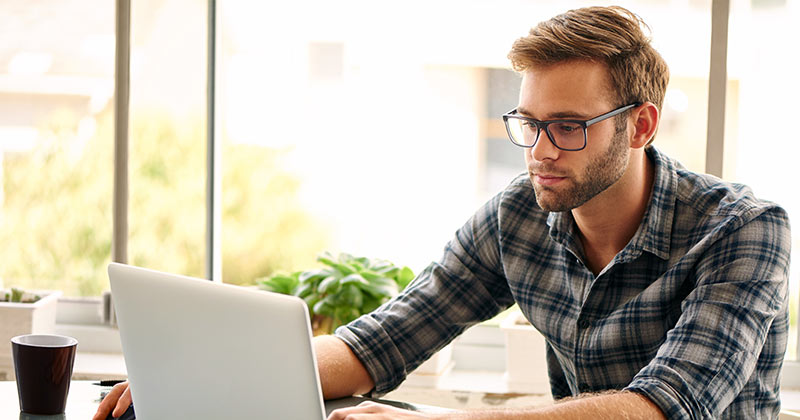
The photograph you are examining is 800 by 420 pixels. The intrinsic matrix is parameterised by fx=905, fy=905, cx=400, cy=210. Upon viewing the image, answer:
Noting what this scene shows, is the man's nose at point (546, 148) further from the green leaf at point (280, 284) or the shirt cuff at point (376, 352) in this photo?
the green leaf at point (280, 284)

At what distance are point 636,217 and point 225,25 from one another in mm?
1600

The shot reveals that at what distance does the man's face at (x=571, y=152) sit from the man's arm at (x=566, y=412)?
42cm

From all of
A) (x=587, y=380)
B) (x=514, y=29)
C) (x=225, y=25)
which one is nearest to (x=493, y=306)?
(x=587, y=380)

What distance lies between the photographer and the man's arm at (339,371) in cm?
147

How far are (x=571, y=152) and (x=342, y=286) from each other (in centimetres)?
103

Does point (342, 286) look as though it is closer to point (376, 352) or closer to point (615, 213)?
point (376, 352)

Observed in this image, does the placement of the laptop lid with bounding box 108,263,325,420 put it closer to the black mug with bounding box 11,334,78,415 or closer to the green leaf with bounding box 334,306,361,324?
the black mug with bounding box 11,334,78,415

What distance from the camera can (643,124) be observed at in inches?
65.4

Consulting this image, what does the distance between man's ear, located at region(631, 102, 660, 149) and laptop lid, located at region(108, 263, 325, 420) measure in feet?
2.98

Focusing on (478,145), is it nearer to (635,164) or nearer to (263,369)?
(635,164)

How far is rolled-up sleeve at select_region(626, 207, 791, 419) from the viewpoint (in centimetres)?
132

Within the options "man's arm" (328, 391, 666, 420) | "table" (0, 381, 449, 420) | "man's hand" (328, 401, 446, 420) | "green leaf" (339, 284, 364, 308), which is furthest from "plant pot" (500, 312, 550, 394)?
"man's hand" (328, 401, 446, 420)

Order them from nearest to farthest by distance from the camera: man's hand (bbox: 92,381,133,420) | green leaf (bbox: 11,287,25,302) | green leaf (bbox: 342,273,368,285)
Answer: man's hand (bbox: 92,381,133,420) < green leaf (bbox: 342,273,368,285) < green leaf (bbox: 11,287,25,302)

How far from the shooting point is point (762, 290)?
1403 millimetres
